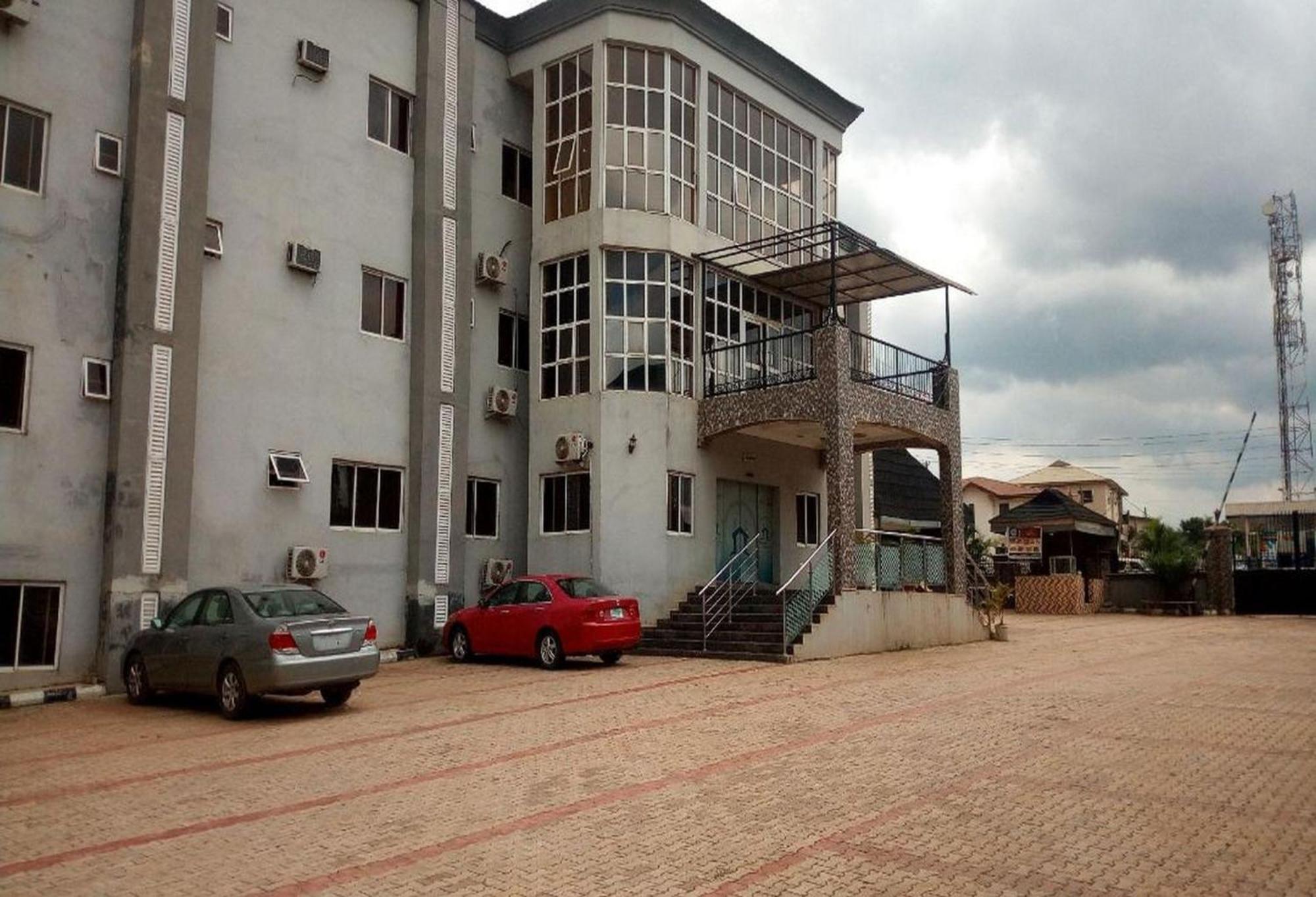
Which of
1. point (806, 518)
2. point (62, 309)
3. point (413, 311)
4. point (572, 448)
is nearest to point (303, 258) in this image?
point (413, 311)

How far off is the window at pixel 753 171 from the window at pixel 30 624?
45.0 feet

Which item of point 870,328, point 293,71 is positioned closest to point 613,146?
point 293,71

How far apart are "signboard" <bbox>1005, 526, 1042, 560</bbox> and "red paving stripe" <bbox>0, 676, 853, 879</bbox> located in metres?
33.0

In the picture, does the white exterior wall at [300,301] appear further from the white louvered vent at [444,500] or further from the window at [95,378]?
Result: the window at [95,378]

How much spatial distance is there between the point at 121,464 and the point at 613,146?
433 inches

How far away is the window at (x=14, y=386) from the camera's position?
44.4 feet

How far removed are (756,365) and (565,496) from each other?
530 centimetres

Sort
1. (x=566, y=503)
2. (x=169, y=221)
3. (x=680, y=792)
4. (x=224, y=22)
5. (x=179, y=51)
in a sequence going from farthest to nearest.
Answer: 1. (x=566, y=503)
2. (x=224, y=22)
3. (x=179, y=51)
4. (x=169, y=221)
5. (x=680, y=792)

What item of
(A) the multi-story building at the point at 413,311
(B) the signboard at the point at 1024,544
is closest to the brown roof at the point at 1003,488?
(B) the signboard at the point at 1024,544

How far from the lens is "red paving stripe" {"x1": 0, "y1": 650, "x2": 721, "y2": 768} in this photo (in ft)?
30.7

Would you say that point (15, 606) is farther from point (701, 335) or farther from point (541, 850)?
point (701, 335)

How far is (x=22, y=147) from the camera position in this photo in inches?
551

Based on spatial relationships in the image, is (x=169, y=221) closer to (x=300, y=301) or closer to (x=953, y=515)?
(x=300, y=301)

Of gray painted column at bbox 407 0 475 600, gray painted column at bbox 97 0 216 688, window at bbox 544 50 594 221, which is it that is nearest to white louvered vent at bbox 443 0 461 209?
gray painted column at bbox 407 0 475 600
